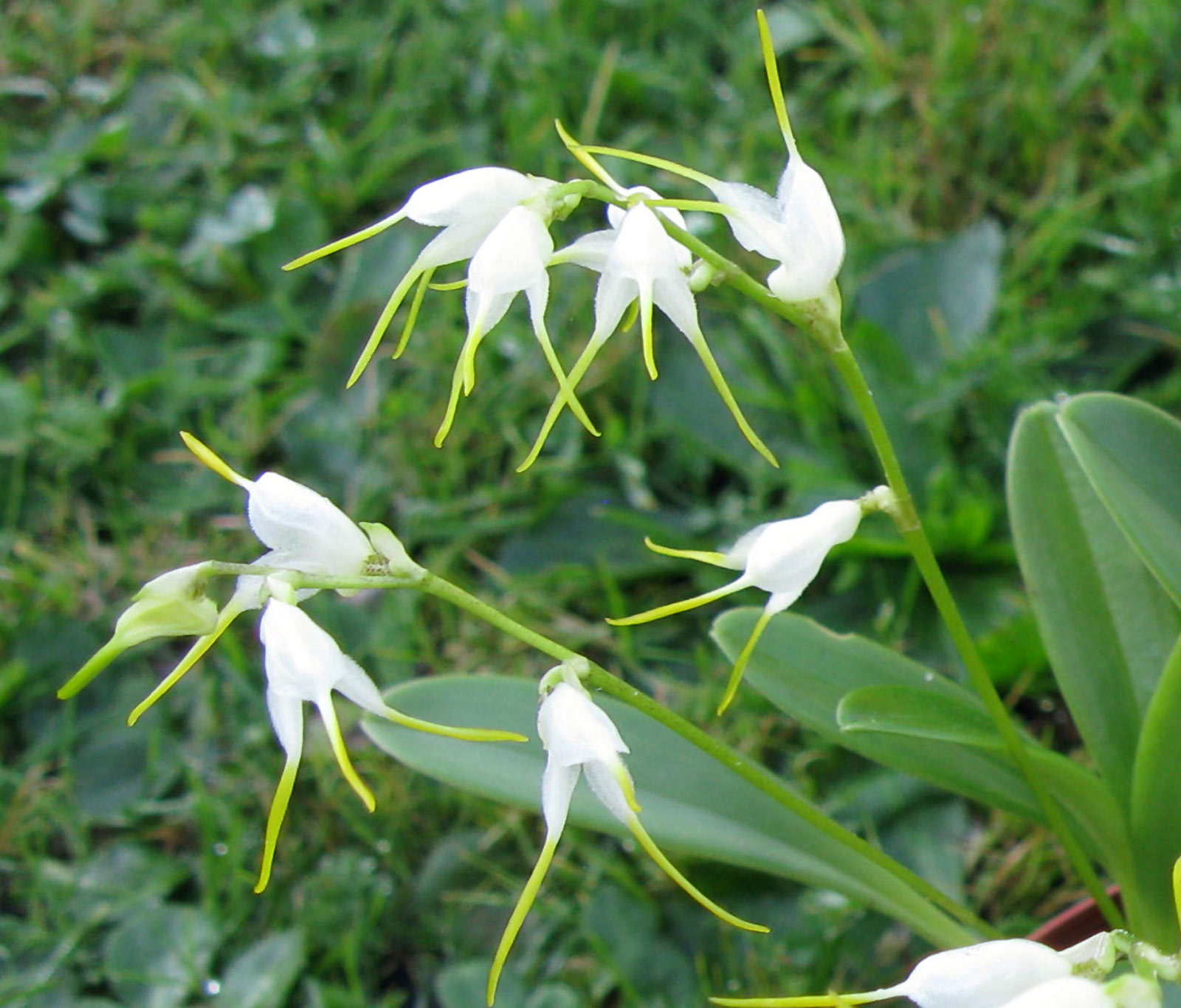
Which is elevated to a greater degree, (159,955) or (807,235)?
(807,235)

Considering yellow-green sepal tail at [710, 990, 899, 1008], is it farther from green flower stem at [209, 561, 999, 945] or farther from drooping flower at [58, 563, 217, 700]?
drooping flower at [58, 563, 217, 700]

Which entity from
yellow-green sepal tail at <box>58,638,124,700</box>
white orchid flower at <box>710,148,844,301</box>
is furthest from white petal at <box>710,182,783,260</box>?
yellow-green sepal tail at <box>58,638,124,700</box>

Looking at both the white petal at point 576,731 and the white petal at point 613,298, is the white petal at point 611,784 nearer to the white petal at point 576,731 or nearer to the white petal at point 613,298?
the white petal at point 576,731

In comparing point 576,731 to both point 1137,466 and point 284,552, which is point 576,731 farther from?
point 1137,466

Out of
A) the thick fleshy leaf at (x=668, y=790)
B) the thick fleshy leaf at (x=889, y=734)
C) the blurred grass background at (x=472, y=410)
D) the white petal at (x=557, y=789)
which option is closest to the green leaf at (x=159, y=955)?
the blurred grass background at (x=472, y=410)

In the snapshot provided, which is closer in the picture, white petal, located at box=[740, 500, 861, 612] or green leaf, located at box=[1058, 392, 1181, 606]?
white petal, located at box=[740, 500, 861, 612]

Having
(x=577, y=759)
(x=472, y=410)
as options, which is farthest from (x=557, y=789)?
(x=472, y=410)

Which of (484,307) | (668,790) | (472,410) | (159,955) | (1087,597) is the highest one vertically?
(484,307)
